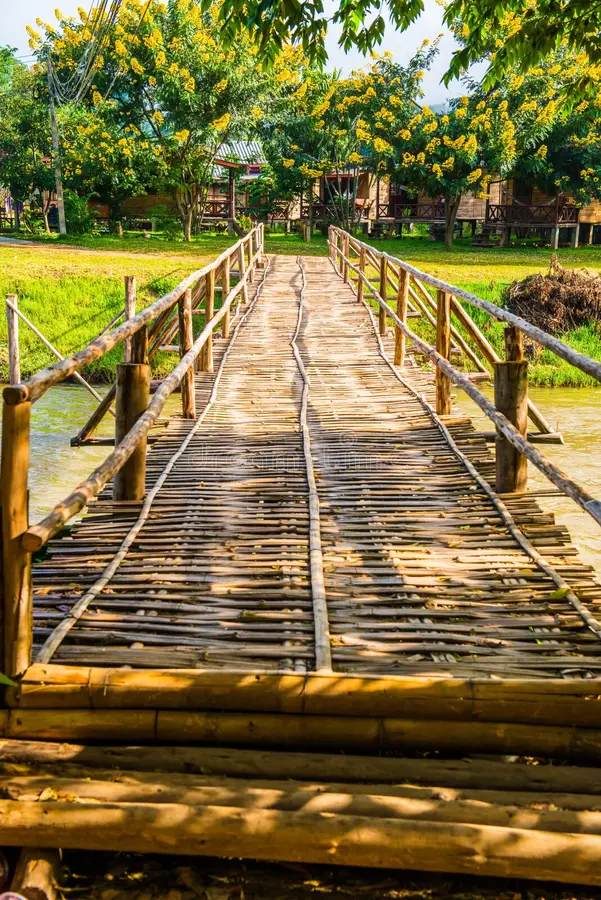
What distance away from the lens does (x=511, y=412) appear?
4.93 m

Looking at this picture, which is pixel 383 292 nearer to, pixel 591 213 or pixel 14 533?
pixel 14 533

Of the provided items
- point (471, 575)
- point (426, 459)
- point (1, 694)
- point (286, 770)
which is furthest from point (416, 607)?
point (426, 459)

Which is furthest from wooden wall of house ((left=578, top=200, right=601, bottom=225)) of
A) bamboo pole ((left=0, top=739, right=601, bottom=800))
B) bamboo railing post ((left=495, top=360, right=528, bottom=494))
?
bamboo pole ((left=0, top=739, right=601, bottom=800))

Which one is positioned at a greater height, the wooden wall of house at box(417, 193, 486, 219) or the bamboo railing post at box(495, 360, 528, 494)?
the wooden wall of house at box(417, 193, 486, 219)

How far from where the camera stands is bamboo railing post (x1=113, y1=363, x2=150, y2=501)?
16.1ft

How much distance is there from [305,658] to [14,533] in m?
1.01

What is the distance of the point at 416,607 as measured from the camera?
3547 millimetres

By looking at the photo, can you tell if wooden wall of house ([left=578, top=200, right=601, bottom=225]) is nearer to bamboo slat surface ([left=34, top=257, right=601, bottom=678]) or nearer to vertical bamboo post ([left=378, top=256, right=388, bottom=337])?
vertical bamboo post ([left=378, top=256, right=388, bottom=337])

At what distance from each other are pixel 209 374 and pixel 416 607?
5527mm

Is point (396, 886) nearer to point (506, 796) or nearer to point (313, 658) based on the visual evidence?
point (506, 796)

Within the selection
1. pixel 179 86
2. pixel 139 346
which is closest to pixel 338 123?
pixel 179 86

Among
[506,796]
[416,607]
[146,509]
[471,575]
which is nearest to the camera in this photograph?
[506,796]

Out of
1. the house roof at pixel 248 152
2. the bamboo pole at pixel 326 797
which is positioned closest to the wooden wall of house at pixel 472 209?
the house roof at pixel 248 152

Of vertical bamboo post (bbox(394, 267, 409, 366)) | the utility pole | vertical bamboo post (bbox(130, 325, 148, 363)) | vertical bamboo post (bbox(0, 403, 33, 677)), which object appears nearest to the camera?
vertical bamboo post (bbox(0, 403, 33, 677))
